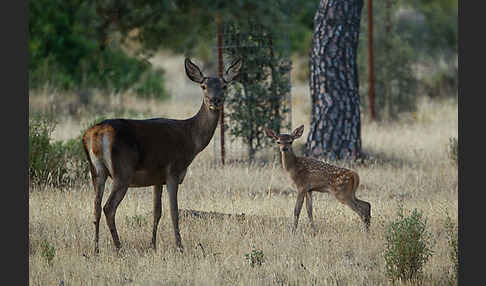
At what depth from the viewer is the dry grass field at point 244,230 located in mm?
7781

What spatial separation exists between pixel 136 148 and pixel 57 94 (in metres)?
12.6

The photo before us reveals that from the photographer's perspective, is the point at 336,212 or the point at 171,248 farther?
the point at 336,212

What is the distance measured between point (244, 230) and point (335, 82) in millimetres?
5093

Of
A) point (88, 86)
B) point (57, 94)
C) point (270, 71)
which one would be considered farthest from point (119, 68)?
point (270, 71)

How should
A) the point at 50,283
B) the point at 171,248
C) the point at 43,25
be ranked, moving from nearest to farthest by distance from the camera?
the point at 50,283, the point at 171,248, the point at 43,25

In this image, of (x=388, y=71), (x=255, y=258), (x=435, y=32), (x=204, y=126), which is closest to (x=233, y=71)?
(x=204, y=126)

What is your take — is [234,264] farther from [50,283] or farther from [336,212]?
[336,212]

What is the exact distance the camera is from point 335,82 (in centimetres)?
1383

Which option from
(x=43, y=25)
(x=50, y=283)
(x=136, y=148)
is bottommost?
(x=50, y=283)

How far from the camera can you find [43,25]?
73.7 ft

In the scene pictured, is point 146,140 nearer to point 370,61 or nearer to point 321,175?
point 321,175

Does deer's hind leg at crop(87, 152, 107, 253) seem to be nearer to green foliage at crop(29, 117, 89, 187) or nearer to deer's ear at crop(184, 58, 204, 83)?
deer's ear at crop(184, 58, 204, 83)

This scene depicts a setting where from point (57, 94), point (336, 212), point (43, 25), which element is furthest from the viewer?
point (43, 25)

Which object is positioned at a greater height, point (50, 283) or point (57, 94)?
point (57, 94)
